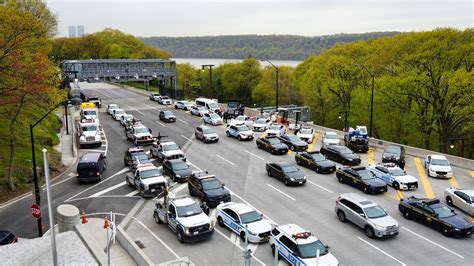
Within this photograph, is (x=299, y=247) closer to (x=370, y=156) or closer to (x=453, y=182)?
(x=453, y=182)

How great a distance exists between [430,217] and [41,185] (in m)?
25.5

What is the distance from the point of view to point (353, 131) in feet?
136

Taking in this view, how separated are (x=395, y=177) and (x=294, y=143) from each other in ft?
37.0

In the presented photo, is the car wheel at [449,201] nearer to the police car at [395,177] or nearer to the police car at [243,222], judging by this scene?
the police car at [395,177]

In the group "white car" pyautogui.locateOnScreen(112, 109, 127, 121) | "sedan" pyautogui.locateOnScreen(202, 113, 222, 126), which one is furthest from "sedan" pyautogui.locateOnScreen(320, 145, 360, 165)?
"white car" pyautogui.locateOnScreen(112, 109, 127, 121)

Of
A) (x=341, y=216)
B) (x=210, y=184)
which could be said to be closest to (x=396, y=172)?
(x=341, y=216)

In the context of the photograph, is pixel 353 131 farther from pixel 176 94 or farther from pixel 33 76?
pixel 176 94

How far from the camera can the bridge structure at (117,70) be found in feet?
256

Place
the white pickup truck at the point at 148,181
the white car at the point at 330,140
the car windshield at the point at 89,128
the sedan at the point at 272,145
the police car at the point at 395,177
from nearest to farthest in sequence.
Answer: the white pickup truck at the point at 148,181
the police car at the point at 395,177
the sedan at the point at 272,145
the white car at the point at 330,140
the car windshield at the point at 89,128

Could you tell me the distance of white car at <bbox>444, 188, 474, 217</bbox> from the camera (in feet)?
82.1

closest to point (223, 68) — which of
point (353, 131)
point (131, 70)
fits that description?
point (131, 70)

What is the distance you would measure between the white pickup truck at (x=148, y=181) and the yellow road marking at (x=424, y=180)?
1698cm

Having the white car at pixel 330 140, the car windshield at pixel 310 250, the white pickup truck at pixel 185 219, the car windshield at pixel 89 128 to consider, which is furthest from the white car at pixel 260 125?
the car windshield at pixel 310 250

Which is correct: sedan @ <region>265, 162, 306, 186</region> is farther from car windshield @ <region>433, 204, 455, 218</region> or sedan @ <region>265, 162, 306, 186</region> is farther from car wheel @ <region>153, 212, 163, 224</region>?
car wheel @ <region>153, 212, 163, 224</region>
